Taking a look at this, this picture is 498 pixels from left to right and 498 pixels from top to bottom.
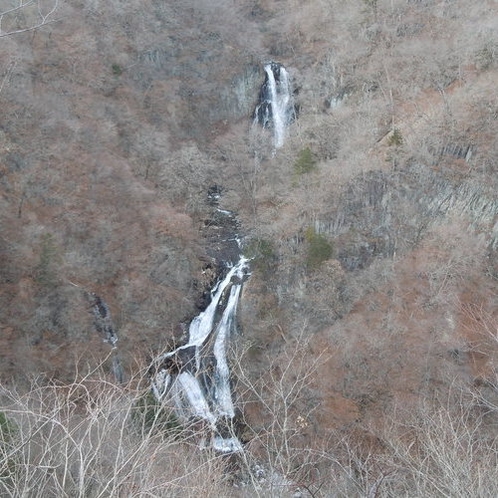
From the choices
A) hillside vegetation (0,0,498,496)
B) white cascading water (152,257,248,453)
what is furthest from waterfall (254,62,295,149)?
white cascading water (152,257,248,453)

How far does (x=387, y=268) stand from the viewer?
79.0 ft

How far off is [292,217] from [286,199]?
1.72 m

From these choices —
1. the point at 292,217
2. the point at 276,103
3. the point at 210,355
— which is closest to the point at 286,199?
the point at 292,217

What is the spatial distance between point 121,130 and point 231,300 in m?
14.6

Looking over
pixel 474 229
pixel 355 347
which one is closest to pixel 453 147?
pixel 474 229

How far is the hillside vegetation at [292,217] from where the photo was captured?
66.9 ft

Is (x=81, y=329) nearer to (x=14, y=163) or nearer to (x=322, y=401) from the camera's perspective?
(x=14, y=163)

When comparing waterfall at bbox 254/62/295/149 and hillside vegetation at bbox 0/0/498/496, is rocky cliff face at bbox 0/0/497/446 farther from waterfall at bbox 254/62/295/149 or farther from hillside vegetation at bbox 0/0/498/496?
waterfall at bbox 254/62/295/149

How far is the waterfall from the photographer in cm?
3594

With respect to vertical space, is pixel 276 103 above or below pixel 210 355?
above

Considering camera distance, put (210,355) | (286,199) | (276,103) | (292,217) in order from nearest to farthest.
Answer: (210,355) < (292,217) < (286,199) < (276,103)

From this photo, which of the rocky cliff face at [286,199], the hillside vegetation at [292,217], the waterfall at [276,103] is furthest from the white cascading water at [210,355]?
the waterfall at [276,103]

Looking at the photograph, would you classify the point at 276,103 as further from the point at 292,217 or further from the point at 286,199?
the point at 292,217

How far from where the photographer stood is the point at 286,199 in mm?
28750
